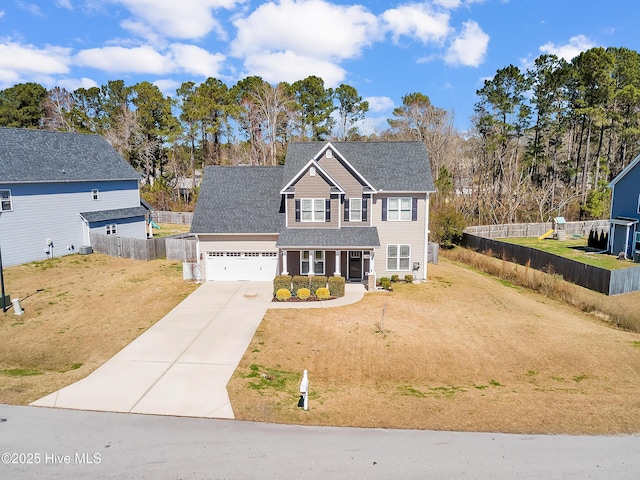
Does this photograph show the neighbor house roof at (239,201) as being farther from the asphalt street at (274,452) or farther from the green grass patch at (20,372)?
the asphalt street at (274,452)

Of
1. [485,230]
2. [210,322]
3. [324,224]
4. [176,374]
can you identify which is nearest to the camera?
[176,374]

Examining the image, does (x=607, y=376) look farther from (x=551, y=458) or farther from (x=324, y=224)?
(x=324, y=224)

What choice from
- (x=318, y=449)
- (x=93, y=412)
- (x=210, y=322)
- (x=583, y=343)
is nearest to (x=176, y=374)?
(x=93, y=412)

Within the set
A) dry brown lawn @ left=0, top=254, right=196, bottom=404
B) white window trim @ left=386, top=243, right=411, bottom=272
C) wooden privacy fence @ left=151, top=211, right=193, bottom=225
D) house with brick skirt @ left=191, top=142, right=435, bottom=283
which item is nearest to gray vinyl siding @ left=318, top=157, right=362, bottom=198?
house with brick skirt @ left=191, top=142, right=435, bottom=283

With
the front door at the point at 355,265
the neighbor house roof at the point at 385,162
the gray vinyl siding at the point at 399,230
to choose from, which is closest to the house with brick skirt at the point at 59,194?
the neighbor house roof at the point at 385,162

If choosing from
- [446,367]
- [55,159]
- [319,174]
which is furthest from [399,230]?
[55,159]

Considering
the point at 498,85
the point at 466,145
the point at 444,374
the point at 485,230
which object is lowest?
the point at 444,374
